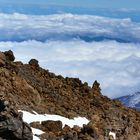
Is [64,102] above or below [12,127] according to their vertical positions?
above

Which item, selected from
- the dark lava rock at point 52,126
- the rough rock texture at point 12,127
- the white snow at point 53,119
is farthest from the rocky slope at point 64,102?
the rough rock texture at point 12,127

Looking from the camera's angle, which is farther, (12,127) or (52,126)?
(52,126)

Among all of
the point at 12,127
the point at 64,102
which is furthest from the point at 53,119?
the point at 12,127

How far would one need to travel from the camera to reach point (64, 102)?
7069cm

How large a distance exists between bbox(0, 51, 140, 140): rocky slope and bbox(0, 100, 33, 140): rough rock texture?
11.5 ft

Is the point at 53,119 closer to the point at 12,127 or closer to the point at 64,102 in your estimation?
the point at 64,102

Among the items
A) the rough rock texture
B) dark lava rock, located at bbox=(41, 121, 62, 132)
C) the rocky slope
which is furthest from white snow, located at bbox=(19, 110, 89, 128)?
the rough rock texture

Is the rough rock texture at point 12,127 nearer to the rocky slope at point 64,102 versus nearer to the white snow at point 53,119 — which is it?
the rocky slope at point 64,102

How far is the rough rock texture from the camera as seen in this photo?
51656 mm

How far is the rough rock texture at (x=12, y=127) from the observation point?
51656 millimetres

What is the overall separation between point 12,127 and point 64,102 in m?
19.3

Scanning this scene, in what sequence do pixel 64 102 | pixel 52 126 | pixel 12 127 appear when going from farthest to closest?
pixel 64 102 < pixel 52 126 < pixel 12 127

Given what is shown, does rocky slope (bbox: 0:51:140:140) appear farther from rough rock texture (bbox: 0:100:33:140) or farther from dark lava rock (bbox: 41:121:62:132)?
rough rock texture (bbox: 0:100:33:140)

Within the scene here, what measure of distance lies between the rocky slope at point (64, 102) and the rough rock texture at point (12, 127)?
3504 millimetres
